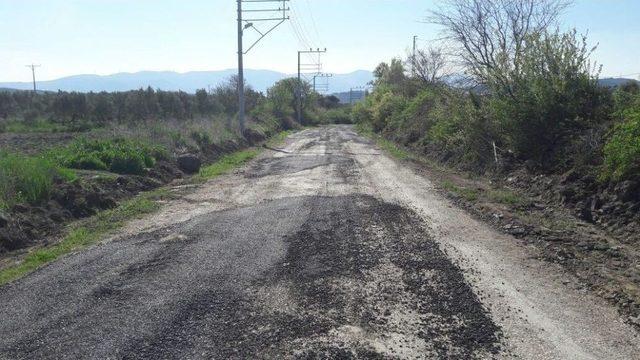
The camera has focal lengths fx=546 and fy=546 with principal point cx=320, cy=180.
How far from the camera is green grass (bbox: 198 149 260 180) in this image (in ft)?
56.2

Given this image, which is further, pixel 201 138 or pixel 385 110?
pixel 385 110

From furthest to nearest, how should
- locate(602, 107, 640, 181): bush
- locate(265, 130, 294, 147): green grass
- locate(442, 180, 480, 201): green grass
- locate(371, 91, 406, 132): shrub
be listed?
locate(371, 91, 406, 132): shrub → locate(265, 130, 294, 147): green grass → locate(442, 180, 480, 201): green grass → locate(602, 107, 640, 181): bush

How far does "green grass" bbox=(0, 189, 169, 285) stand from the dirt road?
395 millimetres

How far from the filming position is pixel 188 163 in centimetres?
1794

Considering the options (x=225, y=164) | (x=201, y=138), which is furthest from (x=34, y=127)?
(x=225, y=164)

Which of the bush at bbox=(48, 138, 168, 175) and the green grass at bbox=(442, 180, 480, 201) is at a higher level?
the bush at bbox=(48, 138, 168, 175)

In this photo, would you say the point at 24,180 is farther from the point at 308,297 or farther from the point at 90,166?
the point at 308,297

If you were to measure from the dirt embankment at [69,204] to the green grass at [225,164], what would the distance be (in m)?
1.11

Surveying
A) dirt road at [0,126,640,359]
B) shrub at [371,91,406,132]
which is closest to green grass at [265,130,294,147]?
shrub at [371,91,406,132]

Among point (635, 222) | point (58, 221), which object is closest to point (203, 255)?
point (58, 221)

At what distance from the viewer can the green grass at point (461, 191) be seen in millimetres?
12201

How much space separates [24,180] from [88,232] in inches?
90.7

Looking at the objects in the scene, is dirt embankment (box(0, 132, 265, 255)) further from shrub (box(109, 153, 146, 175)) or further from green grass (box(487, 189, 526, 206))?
green grass (box(487, 189, 526, 206))

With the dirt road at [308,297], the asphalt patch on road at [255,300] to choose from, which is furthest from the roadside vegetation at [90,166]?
the asphalt patch on road at [255,300]
